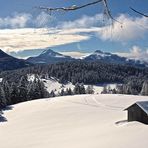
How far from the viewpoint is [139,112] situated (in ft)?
115

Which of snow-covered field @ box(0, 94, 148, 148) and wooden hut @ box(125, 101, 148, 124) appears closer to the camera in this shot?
snow-covered field @ box(0, 94, 148, 148)

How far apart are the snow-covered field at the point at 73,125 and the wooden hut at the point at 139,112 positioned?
3.91ft

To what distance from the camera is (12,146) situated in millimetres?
29547

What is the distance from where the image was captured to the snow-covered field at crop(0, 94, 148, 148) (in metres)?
26.0

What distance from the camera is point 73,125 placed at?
4366 centimetres

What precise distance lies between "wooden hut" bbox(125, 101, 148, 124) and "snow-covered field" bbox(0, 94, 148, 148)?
119cm

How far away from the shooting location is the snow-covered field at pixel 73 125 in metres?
26.0

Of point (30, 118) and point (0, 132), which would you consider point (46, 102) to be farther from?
point (0, 132)

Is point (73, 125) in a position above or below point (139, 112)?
below

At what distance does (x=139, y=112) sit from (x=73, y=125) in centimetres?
1139

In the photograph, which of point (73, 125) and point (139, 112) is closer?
point (139, 112)

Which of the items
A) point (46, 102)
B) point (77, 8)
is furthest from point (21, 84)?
point (77, 8)

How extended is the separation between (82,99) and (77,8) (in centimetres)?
7052

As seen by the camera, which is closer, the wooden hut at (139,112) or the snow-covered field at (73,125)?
the snow-covered field at (73,125)
